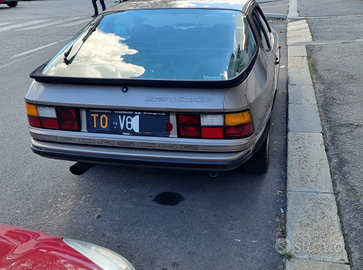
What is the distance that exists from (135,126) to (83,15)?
16.1 meters

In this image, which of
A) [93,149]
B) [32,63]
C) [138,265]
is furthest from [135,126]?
[32,63]

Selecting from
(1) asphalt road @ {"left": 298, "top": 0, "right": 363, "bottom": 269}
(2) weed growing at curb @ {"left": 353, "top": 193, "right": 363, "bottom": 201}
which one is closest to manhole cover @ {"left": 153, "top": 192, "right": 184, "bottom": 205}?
(1) asphalt road @ {"left": 298, "top": 0, "right": 363, "bottom": 269}

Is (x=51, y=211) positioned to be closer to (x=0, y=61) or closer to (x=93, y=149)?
(x=93, y=149)

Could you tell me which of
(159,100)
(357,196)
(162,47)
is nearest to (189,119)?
(159,100)

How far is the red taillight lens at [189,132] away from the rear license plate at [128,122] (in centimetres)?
10

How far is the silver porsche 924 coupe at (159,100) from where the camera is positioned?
10.2ft

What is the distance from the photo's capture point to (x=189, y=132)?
3.12m

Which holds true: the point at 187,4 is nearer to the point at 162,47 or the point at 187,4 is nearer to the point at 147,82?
the point at 162,47

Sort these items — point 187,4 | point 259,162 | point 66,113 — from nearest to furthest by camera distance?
1. point 66,113
2. point 259,162
3. point 187,4

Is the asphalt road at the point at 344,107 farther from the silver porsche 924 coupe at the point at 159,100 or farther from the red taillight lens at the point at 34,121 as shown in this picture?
the red taillight lens at the point at 34,121

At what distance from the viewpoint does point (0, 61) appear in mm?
9430

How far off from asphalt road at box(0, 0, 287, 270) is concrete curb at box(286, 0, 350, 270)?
0.41 ft

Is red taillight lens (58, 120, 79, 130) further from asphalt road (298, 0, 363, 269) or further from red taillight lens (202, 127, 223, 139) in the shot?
asphalt road (298, 0, 363, 269)

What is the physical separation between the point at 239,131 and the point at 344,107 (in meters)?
3.11
